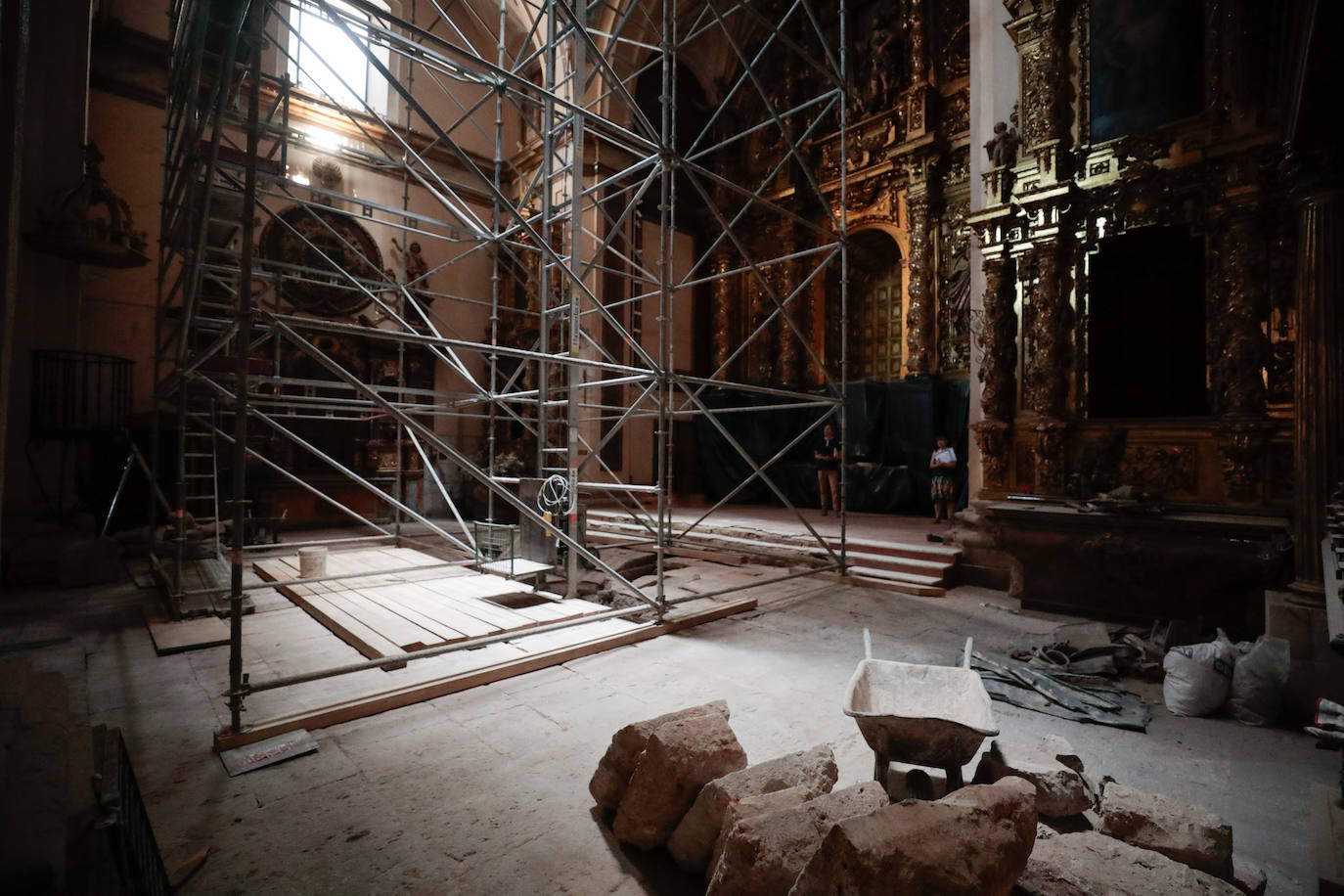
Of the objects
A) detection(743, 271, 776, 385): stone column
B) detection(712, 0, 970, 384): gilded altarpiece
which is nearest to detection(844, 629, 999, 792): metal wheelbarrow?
detection(712, 0, 970, 384): gilded altarpiece

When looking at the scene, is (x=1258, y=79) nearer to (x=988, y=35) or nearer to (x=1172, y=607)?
(x=988, y=35)

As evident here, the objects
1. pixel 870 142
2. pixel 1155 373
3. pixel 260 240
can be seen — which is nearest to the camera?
pixel 1155 373

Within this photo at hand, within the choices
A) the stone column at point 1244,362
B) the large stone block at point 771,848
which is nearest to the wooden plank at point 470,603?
the large stone block at point 771,848

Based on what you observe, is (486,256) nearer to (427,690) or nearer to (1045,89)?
(1045,89)

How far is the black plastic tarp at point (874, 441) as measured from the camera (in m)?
11.1

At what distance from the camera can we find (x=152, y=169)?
9.91 meters

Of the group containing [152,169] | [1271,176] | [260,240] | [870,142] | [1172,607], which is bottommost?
[1172,607]

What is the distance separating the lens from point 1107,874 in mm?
1808

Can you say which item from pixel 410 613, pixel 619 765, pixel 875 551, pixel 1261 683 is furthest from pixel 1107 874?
pixel 875 551

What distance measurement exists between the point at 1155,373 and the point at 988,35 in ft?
16.3

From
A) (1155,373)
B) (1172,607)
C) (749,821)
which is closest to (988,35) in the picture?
(1155,373)

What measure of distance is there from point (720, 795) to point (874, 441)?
10.4 metres

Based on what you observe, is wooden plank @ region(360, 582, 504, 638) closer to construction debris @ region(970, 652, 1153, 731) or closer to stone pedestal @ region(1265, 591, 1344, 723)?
construction debris @ region(970, 652, 1153, 731)

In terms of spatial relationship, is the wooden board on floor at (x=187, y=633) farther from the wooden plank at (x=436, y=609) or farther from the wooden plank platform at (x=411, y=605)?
the wooden plank at (x=436, y=609)
